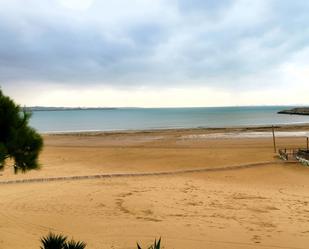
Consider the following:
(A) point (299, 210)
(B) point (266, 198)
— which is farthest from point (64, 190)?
(A) point (299, 210)

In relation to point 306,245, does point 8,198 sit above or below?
above

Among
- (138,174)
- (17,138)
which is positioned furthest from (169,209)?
(17,138)

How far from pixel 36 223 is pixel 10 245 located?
1.85 meters

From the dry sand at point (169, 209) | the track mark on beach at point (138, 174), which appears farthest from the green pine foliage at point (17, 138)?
the track mark on beach at point (138, 174)

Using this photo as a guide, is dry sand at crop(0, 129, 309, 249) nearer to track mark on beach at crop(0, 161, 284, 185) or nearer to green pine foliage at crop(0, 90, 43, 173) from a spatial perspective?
track mark on beach at crop(0, 161, 284, 185)

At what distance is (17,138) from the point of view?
720cm

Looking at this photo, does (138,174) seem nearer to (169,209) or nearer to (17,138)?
(169,209)

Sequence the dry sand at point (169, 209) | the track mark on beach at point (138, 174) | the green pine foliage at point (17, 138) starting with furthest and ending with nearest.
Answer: the track mark on beach at point (138, 174)
the dry sand at point (169, 209)
the green pine foliage at point (17, 138)

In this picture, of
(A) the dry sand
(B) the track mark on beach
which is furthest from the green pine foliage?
(B) the track mark on beach

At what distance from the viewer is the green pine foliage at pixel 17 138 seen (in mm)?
7023

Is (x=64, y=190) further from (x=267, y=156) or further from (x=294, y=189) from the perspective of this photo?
(x=267, y=156)

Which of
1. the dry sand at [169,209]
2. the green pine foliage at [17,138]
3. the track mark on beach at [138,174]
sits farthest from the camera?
the track mark on beach at [138,174]

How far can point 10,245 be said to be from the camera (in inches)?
377

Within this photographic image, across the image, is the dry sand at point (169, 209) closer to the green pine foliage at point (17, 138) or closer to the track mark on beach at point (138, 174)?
the track mark on beach at point (138, 174)
